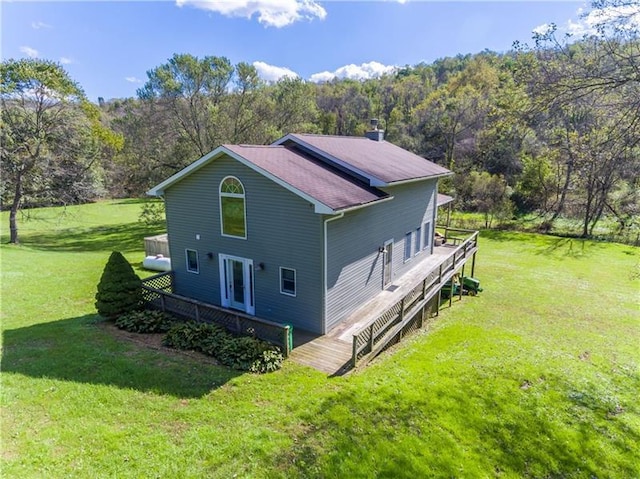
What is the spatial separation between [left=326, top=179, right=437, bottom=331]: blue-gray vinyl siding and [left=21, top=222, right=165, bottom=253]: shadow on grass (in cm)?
1844

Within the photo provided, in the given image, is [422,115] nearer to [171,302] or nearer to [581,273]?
[581,273]

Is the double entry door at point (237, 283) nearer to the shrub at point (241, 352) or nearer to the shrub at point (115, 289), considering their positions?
the shrub at point (241, 352)

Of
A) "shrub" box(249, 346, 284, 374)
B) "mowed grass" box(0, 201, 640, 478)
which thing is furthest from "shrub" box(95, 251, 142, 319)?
"shrub" box(249, 346, 284, 374)

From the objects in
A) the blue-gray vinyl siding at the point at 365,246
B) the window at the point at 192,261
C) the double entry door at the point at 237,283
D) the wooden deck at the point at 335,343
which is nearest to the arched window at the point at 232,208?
the double entry door at the point at 237,283

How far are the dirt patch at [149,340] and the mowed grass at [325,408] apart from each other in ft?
0.66

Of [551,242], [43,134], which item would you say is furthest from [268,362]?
[551,242]

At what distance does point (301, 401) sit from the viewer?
786 cm

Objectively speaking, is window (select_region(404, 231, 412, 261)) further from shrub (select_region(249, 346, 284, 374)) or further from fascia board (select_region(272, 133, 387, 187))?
shrub (select_region(249, 346, 284, 374))

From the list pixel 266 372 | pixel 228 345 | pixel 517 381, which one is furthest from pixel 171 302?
pixel 517 381

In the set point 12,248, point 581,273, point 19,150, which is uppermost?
point 19,150

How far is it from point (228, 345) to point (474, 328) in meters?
9.30

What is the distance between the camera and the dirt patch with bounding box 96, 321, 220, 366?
960cm

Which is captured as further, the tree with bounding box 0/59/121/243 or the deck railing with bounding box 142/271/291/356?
the tree with bounding box 0/59/121/243

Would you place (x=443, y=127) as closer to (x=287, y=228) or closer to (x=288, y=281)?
(x=287, y=228)
